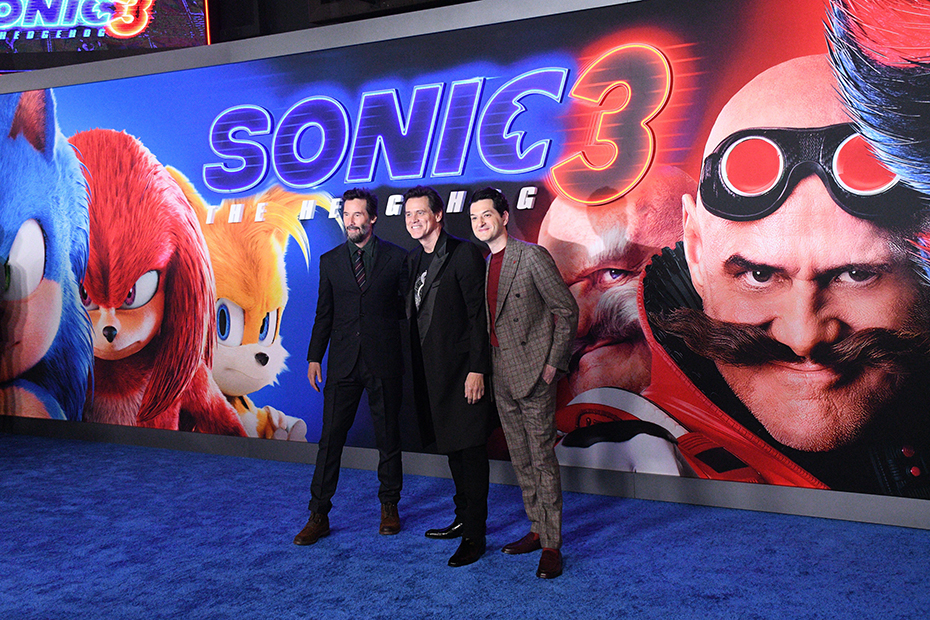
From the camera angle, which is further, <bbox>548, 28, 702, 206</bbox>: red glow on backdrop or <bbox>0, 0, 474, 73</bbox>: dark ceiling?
<bbox>0, 0, 474, 73</bbox>: dark ceiling

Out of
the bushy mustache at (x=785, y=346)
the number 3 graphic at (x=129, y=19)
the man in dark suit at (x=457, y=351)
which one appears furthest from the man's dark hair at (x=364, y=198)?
the number 3 graphic at (x=129, y=19)

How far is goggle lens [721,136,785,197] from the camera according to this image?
3773 mm

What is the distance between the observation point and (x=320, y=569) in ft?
10.2

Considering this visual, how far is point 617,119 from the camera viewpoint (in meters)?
4.14

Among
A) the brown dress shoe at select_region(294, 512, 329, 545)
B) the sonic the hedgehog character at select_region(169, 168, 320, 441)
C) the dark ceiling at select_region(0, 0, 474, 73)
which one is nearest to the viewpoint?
the brown dress shoe at select_region(294, 512, 329, 545)

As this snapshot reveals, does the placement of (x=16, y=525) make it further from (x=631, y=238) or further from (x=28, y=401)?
(x=631, y=238)

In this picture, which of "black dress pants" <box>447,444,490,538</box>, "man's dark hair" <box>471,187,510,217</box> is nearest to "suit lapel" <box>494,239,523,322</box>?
"man's dark hair" <box>471,187,510,217</box>

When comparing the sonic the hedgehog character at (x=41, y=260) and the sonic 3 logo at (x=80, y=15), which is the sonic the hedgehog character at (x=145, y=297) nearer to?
the sonic the hedgehog character at (x=41, y=260)

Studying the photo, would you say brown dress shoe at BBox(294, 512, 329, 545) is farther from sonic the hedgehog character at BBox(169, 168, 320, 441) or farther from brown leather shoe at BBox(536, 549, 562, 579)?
sonic the hedgehog character at BBox(169, 168, 320, 441)

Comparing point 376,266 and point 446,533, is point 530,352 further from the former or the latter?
point 446,533

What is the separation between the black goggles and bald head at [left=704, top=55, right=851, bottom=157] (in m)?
0.05

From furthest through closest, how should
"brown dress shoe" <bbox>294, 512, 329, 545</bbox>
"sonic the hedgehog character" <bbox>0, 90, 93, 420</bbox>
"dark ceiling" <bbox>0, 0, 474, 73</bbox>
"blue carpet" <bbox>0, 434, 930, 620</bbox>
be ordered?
"dark ceiling" <bbox>0, 0, 474, 73</bbox>
"sonic the hedgehog character" <bbox>0, 90, 93, 420</bbox>
"brown dress shoe" <bbox>294, 512, 329, 545</bbox>
"blue carpet" <bbox>0, 434, 930, 620</bbox>

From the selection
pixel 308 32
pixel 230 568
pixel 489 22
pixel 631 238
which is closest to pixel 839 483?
pixel 631 238

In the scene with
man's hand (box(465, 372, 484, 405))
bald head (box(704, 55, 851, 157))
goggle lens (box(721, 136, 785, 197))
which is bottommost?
man's hand (box(465, 372, 484, 405))
